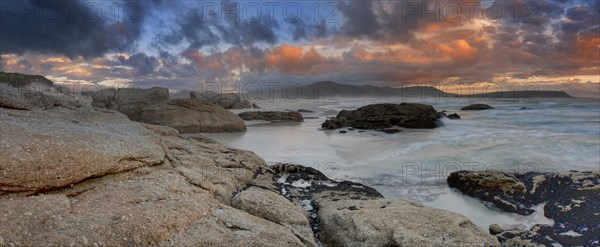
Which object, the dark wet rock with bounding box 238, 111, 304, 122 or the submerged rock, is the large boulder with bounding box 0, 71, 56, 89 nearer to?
the dark wet rock with bounding box 238, 111, 304, 122

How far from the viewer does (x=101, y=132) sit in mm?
5332

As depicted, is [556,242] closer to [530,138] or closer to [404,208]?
[404,208]

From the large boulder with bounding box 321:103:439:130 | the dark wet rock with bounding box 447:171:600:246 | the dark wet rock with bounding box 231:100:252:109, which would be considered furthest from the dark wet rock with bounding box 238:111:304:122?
the dark wet rock with bounding box 447:171:600:246

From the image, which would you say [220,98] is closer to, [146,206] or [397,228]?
[146,206]

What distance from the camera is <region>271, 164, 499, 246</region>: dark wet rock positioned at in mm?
4023

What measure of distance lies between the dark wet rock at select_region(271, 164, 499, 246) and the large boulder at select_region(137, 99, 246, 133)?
824 cm

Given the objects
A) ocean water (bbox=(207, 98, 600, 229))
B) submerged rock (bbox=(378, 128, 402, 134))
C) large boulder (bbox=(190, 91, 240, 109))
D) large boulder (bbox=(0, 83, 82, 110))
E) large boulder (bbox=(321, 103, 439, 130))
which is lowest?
ocean water (bbox=(207, 98, 600, 229))

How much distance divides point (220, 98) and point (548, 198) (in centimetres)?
2771

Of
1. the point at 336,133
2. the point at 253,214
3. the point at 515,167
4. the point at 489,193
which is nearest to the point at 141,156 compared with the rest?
the point at 253,214

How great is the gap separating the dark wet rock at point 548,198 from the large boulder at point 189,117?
28.1 ft

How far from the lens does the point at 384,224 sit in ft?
14.1

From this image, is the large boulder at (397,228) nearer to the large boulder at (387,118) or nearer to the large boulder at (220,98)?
the large boulder at (387,118)

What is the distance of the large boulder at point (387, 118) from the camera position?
62.1 feet

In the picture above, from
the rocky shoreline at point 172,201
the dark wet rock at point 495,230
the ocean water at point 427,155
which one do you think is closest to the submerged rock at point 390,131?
the ocean water at point 427,155
